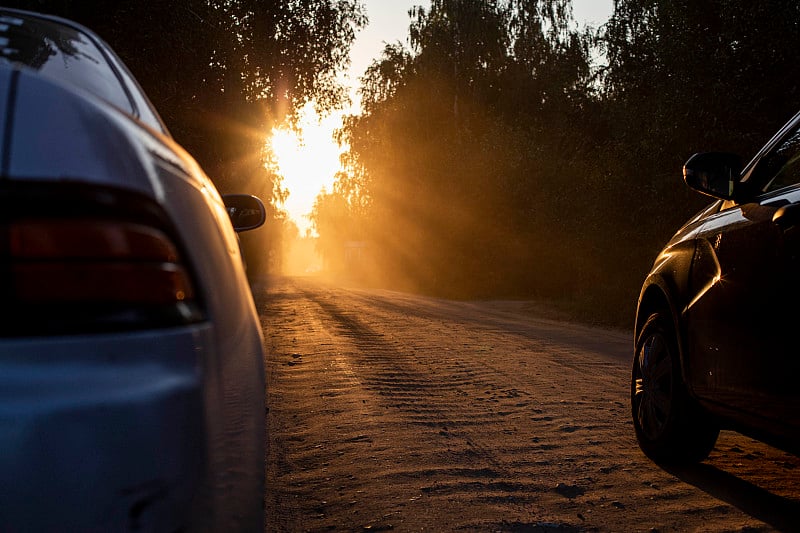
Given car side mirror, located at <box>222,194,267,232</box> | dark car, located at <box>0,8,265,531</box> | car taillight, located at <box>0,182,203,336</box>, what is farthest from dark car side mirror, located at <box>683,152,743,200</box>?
car taillight, located at <box>0,182,203,336</box>

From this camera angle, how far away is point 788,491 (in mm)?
3979

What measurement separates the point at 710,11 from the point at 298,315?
10305 mm

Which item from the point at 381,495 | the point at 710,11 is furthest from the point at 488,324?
the point at 381,495

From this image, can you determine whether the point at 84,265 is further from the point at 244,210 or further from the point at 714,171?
the point at 714,171

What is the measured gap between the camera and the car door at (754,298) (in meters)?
3.03

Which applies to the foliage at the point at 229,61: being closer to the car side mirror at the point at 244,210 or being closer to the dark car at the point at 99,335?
the car side mirror at the point at 244,210

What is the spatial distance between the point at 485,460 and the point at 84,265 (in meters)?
3.29

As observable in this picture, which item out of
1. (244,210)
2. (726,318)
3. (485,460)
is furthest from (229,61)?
(726,318)

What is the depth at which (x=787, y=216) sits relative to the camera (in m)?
3.12

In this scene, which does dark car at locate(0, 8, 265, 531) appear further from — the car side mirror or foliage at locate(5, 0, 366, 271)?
foliage at locate(5, 0, 366, 271)

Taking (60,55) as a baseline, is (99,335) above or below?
below

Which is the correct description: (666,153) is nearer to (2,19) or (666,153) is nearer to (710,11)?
(710,11)

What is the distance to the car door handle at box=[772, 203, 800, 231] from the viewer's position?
9.98 ft

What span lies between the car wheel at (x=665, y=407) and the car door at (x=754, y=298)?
0.88ft
